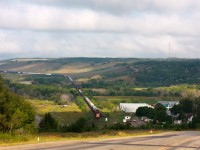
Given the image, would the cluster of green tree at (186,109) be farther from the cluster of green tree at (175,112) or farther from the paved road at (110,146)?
the paved road at (110,146)

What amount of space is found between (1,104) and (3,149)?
26.2 m

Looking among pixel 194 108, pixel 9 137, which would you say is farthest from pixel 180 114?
pixel 9 137

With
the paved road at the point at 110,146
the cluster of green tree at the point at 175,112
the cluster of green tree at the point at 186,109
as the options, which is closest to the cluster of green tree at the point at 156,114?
the cluster of green tree at the point at 175,112

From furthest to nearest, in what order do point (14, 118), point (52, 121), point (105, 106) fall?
point (105, 106), point (52, 121), point (14, 118)

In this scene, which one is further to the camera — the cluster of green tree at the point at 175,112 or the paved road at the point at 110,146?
the cluster of green tree at the point at 175,112

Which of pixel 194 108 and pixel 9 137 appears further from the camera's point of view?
Result: pixel 194 108

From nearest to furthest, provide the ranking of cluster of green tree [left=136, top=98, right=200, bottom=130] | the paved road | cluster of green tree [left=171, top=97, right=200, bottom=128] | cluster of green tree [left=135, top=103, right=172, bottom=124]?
the paved road
cluster of green tree [left=135, top=103, right=172, bottom=124]
cluster of green tree [left=136, top=98, right=200, bottom=130]
cluster of green tree [left=171, top=97, right=200, bottom=128]

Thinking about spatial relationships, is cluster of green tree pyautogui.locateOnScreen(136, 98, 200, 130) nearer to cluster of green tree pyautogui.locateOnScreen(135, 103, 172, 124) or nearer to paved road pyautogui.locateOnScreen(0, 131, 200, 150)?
cluster of green tree pyautogui.locateOnScreen(135, 103, 172, 124)

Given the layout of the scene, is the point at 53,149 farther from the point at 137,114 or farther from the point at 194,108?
the point at 194,108

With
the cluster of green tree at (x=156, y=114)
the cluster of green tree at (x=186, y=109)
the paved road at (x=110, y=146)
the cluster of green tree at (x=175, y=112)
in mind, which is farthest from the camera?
the cluster of green tree at (x=186, y=109)

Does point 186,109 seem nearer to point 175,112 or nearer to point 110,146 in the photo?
point 175,112

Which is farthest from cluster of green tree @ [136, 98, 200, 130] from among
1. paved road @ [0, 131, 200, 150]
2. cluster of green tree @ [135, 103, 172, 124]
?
paved road @ [0, 131, 200, 150]

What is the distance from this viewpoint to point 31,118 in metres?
71.9

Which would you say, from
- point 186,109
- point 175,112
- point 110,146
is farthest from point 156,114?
point 110,146
